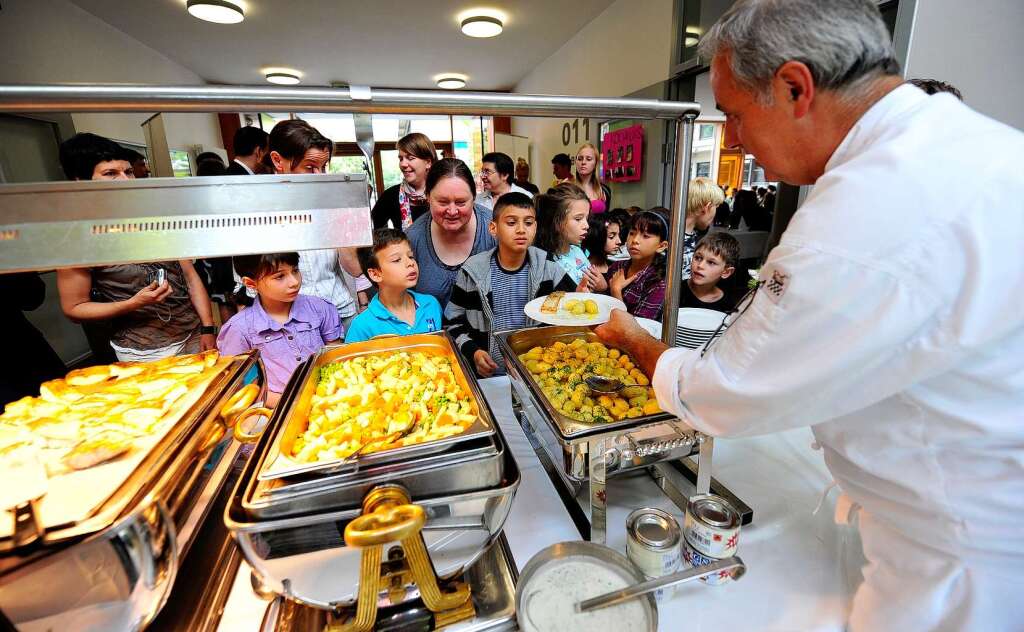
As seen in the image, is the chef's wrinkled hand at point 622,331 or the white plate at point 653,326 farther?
the white plate at point 653,326

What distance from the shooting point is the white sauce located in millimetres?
666

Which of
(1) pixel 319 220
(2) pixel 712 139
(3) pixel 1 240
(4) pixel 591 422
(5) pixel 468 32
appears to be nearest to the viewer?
(3) pixel 1 240

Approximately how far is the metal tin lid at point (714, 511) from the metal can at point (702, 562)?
2.5 inches

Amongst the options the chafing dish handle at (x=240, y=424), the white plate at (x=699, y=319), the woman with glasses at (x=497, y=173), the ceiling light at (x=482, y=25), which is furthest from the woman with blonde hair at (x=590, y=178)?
the chafing dish handle at (x=240, y=424)

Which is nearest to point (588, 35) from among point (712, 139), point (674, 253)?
point (712, 139)

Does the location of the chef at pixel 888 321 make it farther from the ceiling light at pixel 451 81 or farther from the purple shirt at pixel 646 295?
the ceiling light at pixel 451 81

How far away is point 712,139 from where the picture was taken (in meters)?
5.63

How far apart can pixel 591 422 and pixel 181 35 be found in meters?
6.92

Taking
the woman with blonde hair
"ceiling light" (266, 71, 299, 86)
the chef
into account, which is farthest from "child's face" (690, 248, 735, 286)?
"ceiling light" (266, 71, 299, 86)

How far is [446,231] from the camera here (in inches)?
86.4

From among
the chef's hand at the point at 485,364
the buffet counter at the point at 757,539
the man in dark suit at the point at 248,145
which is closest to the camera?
the buffet counter at the point at 757,539

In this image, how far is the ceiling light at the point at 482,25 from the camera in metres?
4.89

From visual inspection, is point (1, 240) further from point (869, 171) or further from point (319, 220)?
point (869, 171)

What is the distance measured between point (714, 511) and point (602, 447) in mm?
232
